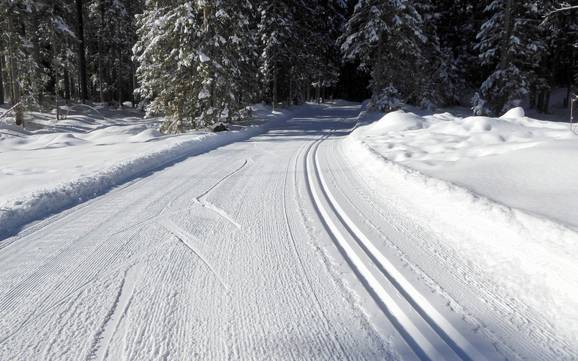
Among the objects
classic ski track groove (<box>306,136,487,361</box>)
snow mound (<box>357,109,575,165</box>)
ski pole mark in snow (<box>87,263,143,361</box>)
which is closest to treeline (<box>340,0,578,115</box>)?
snow mound (<box>357,109,575,165</box>)

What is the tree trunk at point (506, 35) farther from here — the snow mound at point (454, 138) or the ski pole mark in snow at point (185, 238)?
the ski pole mark in snow at point (185, 238)

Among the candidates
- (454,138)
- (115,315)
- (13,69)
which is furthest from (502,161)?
(13,69)

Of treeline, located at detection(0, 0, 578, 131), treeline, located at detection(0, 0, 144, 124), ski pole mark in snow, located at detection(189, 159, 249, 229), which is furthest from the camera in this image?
treeline, located at detection(0, 0, 144, 124)

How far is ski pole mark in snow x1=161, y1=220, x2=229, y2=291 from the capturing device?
3.40 meters

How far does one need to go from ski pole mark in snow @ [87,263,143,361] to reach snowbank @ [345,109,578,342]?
299 centimetres

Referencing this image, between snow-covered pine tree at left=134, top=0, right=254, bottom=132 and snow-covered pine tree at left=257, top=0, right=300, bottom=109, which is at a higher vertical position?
snow-covered pine tree at left=257, top=0, right=300, bottom=109

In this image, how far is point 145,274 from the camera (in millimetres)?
3404

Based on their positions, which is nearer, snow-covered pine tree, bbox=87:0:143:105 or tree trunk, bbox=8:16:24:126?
tree trunk, bbox=8:16:24:126

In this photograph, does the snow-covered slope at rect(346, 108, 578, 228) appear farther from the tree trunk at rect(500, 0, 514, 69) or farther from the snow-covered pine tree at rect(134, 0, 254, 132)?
the tree trunk at rect(500, 0, 514, 69)

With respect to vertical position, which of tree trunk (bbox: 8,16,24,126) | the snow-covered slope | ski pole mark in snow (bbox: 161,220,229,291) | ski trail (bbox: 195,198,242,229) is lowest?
ski pole mark in snow (bbox: 161,220,229,291)

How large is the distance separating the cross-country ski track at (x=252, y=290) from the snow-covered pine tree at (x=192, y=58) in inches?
502

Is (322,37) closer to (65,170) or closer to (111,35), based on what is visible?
(111,35)

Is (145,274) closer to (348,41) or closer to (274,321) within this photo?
(274,321)

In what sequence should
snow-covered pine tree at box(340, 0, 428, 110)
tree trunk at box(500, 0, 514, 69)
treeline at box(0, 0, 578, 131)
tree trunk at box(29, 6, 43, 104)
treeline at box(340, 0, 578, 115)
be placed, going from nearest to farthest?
treeline at box(0, 0, 578, 131) < tree trunk at box(500, 0, 514, 69) < treeline at box(340, 0, 578, 115) < tree trunk at box(29, 6, 43, 104) < snow-covered pine tree at box(340, 0, 428, 110)
